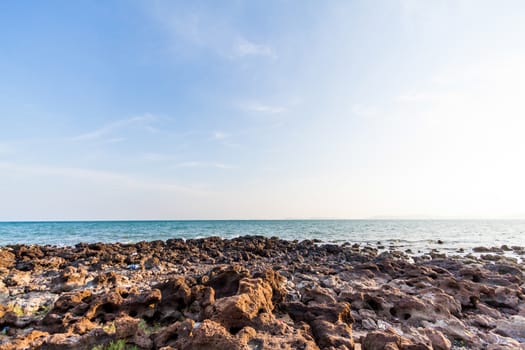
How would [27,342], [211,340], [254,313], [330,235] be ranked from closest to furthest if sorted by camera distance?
[211,340] < [27,342] < [254,313] < [330,235]

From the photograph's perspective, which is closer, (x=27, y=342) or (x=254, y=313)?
(x=27, y=342)

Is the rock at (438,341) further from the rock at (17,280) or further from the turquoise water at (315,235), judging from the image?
the turquoise water at (315,235)

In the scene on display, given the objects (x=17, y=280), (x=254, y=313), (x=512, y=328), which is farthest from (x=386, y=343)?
(x=17, y=280)

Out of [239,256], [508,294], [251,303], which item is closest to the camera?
[251,303]

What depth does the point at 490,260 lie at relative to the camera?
890 inches

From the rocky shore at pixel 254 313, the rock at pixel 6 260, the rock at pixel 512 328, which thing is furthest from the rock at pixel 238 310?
the rock at pixel 6 260

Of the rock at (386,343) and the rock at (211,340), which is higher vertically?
the rock at (211,340)

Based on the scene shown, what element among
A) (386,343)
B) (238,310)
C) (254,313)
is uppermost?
(238,310)

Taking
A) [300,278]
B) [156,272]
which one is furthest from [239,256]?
[300,278]

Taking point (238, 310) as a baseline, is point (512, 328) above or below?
below

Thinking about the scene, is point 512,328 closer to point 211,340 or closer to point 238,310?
point 238,310

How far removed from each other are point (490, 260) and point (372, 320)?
21.8 metres

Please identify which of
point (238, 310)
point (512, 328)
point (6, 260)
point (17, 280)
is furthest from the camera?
point (6, 260)

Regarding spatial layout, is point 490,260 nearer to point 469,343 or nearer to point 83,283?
point 469,343
